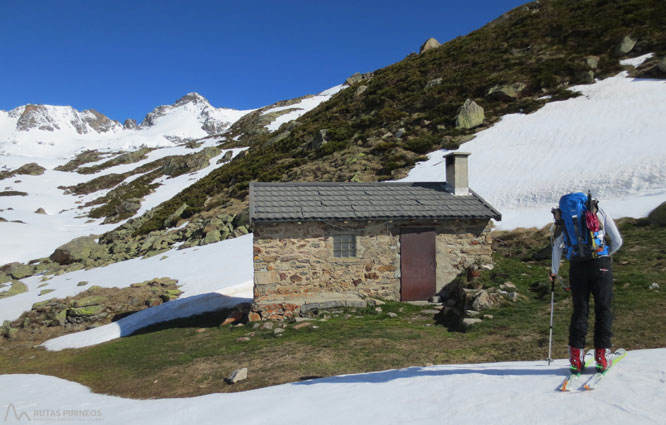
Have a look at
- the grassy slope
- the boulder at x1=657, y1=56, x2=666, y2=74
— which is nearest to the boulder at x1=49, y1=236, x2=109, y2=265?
the grassy slope

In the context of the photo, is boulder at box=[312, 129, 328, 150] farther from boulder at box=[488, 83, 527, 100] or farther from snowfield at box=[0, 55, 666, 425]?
boulder at box=[488, 83, 527, 100]

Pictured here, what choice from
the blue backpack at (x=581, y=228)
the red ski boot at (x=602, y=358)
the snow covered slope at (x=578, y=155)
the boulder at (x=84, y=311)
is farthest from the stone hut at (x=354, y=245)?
the boulder at (x=84, y=311)

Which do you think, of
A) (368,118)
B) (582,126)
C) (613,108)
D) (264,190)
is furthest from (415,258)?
(368,118)

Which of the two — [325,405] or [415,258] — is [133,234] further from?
[325,405]

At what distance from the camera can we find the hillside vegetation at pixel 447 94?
1219 inches

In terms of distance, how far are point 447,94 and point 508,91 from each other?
5394 millimetres

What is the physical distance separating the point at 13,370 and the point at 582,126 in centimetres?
3097

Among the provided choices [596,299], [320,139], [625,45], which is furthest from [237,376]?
[625,45]

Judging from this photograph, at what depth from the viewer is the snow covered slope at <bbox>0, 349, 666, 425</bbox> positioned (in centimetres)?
364

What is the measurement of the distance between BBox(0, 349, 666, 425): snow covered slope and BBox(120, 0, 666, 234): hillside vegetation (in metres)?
22.6

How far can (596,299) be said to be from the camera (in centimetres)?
432

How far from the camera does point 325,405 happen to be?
471cm

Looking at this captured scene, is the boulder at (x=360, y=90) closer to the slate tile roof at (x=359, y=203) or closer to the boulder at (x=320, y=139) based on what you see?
the boulder at (x=320, y=139)

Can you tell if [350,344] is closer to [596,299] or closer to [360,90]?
[596,299]
